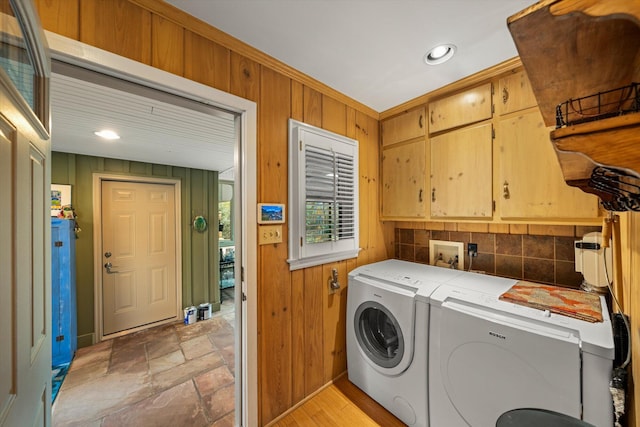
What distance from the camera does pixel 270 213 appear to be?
59.4 inches

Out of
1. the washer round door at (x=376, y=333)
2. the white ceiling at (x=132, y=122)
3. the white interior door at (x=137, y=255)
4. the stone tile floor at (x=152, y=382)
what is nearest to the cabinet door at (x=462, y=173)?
the washer round door at (x=376, y=333)

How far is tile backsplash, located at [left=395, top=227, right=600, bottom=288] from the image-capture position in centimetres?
155

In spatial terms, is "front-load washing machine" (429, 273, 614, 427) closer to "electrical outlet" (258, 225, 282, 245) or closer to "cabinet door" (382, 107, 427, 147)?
"electrical outlet" (258, 225, 282, 245)

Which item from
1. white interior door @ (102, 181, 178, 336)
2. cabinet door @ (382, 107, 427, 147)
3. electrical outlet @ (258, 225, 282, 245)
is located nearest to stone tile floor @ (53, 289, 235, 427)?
white interior door @ (102, 181, 178, 336)

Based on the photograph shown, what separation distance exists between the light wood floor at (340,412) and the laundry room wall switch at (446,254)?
48.1 inches

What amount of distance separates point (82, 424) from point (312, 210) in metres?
2.23

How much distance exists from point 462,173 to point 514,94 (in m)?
0.56

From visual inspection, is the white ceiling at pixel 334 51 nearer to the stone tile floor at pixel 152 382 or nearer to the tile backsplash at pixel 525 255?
the tile backsplash at pixel 525 255

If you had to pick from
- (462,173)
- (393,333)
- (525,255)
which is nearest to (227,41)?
(462,173)

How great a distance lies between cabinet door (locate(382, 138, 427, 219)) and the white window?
38 centimetres

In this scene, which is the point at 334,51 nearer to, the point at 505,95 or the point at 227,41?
the point at 227,41

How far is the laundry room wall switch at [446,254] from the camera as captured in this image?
79.5 inches

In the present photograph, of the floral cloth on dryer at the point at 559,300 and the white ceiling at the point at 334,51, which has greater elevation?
the white ceiling at the point at 334,51

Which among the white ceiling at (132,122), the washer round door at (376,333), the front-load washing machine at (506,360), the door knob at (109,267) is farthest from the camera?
the door knob at (109,267)
